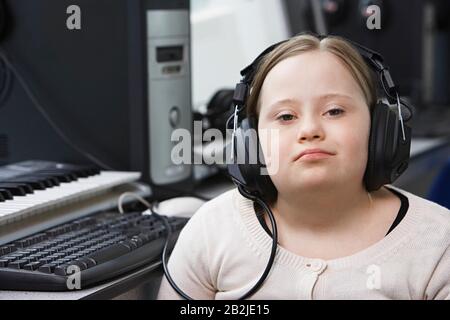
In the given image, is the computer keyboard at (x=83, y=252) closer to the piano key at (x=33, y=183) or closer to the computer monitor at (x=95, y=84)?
the piano key at (x=33, y=183)

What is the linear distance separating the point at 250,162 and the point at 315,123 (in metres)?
0.10

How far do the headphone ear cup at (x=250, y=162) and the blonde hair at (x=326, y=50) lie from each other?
44 mm

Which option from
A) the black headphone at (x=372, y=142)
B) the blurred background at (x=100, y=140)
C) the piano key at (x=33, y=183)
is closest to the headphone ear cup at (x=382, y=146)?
the black headphone at (x=372, y=142)

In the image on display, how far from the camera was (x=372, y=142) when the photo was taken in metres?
1.05

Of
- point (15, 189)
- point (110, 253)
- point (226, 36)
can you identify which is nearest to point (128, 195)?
point (15, 189)

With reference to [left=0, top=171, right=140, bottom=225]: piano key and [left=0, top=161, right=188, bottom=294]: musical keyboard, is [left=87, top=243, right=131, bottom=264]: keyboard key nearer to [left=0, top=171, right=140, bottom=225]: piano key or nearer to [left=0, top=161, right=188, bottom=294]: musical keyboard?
[left=0, top=161, right=188, bottom=294]: musical keyboard

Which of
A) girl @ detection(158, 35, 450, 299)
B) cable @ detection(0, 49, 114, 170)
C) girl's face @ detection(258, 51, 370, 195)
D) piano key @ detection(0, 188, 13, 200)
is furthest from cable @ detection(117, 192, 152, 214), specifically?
girl's face @ detection(258, 51, 370, 195)

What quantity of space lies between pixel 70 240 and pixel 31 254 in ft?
0.29

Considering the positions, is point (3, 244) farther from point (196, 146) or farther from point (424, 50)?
point (424, 50)

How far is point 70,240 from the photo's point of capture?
1.19m

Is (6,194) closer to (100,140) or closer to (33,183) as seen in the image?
(33,183)

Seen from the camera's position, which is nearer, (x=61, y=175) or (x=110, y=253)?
(x=110, y=253)

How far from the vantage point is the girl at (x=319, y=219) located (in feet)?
3.35
